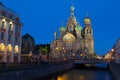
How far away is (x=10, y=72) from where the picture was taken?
145ft

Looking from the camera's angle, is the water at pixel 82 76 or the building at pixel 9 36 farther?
the water at pixel 82 76

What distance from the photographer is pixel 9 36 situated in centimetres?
7950

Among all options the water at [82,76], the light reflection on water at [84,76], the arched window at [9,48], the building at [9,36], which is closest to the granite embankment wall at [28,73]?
the water at [82,76]

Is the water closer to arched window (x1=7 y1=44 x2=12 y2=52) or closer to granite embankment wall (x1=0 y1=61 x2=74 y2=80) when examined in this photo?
granite embankment wall (x1=0 y1=61 x2=74 y2=80)

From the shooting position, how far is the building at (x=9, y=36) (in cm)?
7538

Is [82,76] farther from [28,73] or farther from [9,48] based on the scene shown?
[28,73]

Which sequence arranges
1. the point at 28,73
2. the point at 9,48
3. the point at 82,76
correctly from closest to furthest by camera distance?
the point at 28,73, the point at 9,48, the point at 82,76

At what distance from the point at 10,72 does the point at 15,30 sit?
133ft

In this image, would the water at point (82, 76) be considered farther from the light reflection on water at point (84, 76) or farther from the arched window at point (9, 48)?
the arched window at point (9, 48)

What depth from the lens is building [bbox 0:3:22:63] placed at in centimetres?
7538

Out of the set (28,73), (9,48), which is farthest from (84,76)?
(28,73)

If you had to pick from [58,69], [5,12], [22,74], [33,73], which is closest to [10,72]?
[22,74]

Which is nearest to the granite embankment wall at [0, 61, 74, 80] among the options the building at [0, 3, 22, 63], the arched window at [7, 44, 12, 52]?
the building at [0, 3, 22, 63]

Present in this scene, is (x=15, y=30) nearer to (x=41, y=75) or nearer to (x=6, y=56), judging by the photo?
(x=6, y=56)
